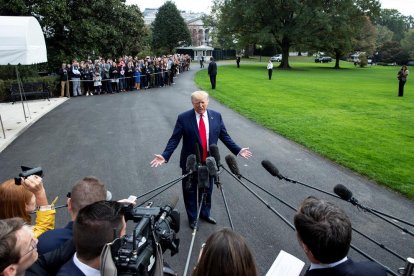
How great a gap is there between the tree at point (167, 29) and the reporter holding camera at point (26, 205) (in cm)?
6963

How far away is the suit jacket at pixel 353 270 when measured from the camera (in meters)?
2.65

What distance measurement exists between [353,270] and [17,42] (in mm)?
12721

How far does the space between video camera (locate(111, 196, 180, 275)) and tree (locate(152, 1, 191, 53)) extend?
70.6 meters

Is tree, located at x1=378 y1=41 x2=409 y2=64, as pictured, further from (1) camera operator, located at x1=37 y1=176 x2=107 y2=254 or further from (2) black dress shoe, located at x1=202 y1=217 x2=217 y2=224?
(1) camera operator, located at x1=37 y1=176 x2=107 y2=254

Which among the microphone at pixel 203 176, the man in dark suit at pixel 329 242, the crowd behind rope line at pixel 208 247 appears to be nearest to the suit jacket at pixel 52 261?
the crowd behind rope line at pixel 208 247

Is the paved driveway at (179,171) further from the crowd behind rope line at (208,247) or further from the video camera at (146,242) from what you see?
the crowd behind rope line at (208,247)

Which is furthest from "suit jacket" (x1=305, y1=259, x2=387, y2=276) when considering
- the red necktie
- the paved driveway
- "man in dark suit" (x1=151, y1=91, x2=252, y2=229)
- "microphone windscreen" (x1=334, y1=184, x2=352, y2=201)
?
the red necktie

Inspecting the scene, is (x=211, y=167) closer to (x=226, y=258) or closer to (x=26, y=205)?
(x=226, y=258)

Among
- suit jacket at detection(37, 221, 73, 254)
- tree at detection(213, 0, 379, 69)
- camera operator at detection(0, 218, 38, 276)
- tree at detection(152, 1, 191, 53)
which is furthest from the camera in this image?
tree at detection(152, 1, 191, 53)

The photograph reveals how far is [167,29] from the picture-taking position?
7162 cm

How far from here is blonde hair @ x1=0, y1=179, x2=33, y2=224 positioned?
3818mm

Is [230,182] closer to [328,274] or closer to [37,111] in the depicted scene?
[328,274]

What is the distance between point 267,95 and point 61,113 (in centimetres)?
1213

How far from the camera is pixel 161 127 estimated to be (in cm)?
1366
